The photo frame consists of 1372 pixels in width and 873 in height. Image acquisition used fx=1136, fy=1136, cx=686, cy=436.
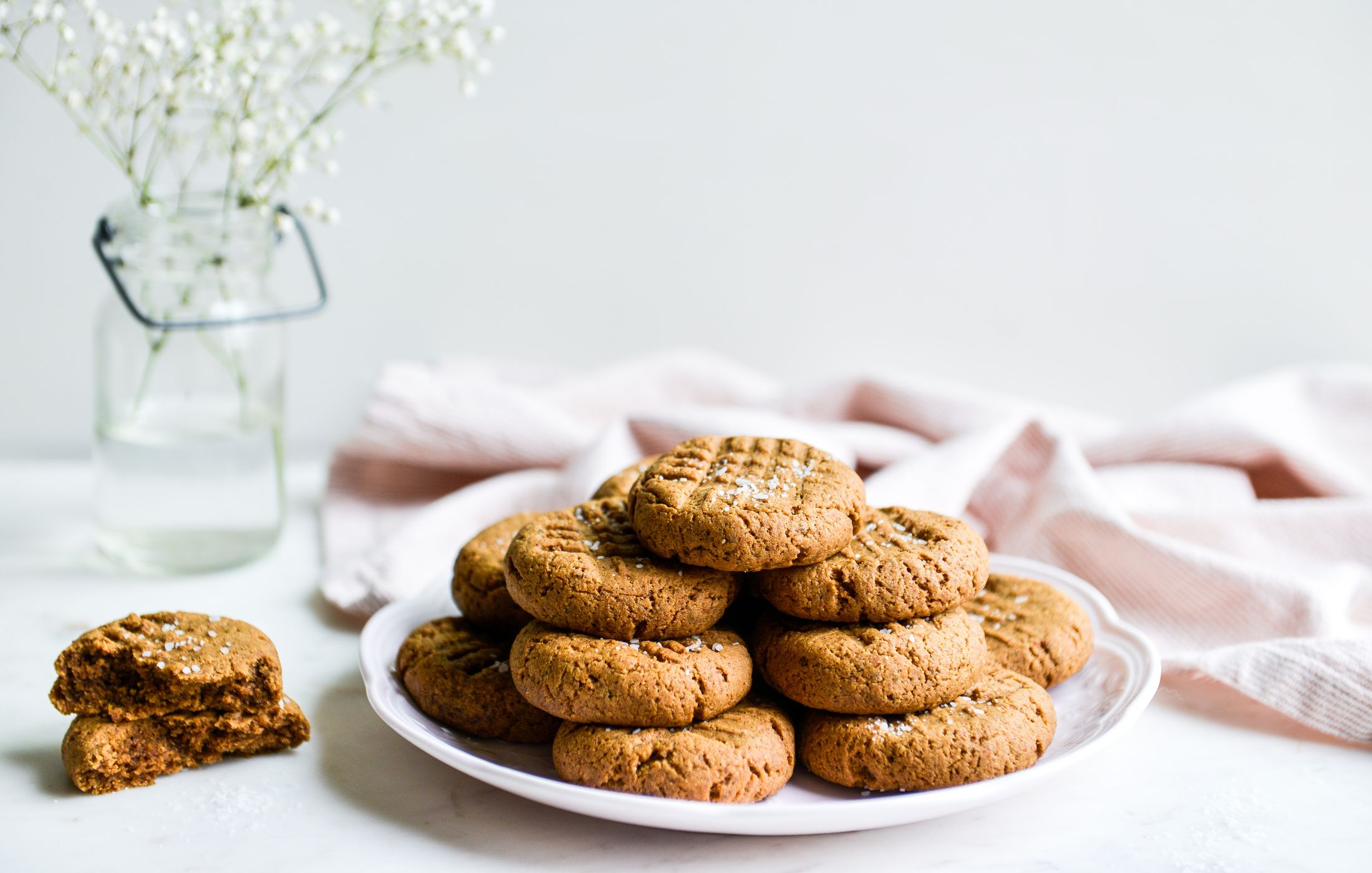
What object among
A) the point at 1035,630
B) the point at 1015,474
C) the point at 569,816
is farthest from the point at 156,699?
the point at 1015,474

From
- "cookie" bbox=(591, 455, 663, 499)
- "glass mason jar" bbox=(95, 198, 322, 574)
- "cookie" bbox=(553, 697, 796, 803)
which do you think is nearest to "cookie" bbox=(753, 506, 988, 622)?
"cookie" bbox=(553, 697, 796, 803)

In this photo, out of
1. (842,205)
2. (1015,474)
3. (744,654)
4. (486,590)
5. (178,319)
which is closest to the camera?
(744,654)

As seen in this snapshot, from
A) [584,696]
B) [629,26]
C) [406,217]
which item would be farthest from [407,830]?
[629,26]

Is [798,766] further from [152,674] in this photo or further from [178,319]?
[178,319]

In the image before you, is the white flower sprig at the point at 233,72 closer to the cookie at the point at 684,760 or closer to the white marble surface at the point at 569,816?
the white marble surface at the point at 569,816

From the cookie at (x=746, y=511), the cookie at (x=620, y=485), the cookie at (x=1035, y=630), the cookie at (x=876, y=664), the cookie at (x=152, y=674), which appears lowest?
the cookie at (x=152, y=674)

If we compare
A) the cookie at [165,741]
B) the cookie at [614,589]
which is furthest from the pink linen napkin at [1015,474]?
the cookie at [614,589]

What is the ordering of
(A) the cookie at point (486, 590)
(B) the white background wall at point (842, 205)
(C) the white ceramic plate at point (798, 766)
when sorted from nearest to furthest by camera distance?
(C) the white ceramic plate at point (798, 766) → (A) the cookie at point (486, 590) → (B) the white background wall at point (842, 205)

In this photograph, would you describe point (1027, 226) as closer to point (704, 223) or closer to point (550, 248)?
point (704, 223)
